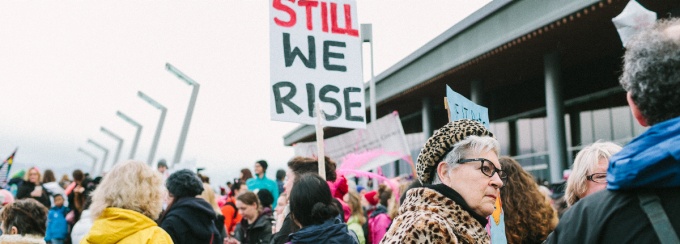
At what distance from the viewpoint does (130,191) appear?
3.94 meters

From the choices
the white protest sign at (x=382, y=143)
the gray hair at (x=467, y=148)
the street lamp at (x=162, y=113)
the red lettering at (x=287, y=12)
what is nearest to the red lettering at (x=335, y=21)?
the red lettering at (x=287, y=12)

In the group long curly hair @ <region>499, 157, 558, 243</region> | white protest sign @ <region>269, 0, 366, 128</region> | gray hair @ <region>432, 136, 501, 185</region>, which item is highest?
white protest sign @ <region>269, 0, 366, 128</region>

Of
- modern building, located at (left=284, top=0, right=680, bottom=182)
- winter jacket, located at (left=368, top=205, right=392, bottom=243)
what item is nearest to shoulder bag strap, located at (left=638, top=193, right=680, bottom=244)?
winter jacket, located at (left=368, top=205, right=392, bottom=243)

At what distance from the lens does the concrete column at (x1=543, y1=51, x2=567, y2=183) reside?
16859 mm

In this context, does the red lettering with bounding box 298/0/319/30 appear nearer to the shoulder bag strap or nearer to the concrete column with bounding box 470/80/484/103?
the shoulder bag strap

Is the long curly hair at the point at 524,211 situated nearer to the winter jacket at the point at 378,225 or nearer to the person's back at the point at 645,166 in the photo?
the person's back at the point at 645,166

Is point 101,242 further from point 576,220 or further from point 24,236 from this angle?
point 576,220

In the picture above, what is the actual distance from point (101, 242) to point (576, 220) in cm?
295

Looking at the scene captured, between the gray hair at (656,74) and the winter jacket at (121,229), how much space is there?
297 centimetres

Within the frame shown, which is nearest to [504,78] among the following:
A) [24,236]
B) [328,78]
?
[328,78]

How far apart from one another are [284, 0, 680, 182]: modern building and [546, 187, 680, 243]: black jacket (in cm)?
1086

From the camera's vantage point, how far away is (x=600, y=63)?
19234 mm

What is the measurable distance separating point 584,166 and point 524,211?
17.6 inches

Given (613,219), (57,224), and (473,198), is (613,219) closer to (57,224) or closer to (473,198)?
(473,198)
